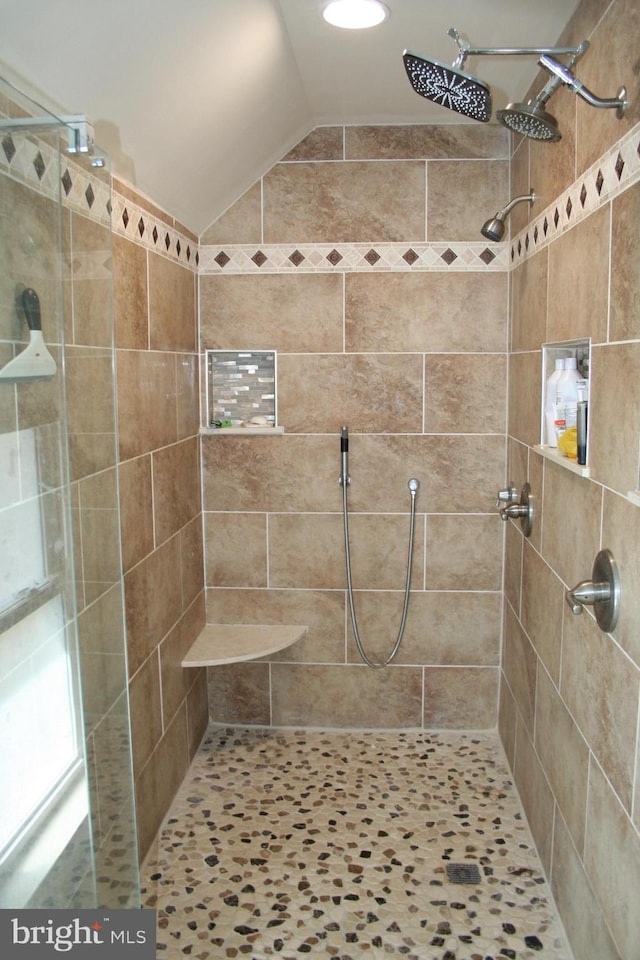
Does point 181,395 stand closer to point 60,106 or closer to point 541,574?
point 60,106

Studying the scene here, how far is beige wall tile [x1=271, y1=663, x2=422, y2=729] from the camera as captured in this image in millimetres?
3158

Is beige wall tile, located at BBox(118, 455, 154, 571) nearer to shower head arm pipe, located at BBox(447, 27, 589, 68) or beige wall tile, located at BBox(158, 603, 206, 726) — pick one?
beige wall tile, located at BBox(158, 603, 206, 726)

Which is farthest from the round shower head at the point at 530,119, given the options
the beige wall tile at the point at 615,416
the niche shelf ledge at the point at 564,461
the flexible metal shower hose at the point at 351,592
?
the flexible metal shower hose at the point at 351,592

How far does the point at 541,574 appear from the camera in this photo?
94.0 inches

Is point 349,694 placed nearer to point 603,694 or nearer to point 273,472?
point 273,472

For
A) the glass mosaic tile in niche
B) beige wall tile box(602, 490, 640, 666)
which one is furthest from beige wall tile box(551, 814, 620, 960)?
the glass mosaic tile in niche

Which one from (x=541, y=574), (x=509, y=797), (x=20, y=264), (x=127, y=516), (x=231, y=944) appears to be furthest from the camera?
(x=509, y=797)

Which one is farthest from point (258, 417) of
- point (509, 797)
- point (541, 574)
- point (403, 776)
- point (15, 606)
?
point (15, 606)

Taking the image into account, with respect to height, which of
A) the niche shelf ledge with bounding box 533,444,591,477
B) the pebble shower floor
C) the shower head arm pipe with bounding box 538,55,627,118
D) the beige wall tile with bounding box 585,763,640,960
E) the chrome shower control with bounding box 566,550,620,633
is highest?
the shower head arm pipe with bounding box 538,55,627,118

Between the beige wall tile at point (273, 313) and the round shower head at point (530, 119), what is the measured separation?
3.81 ft

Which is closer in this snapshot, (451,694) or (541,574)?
(541,574)

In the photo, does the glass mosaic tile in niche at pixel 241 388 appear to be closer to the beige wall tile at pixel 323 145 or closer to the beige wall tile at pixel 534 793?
the beige wall tile at pixel 323 145

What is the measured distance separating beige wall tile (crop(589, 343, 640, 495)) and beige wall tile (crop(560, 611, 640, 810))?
0.37 m

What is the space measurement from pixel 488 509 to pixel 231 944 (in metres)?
1.78
